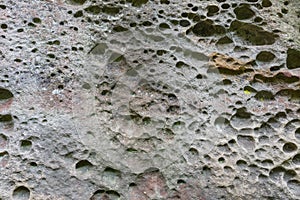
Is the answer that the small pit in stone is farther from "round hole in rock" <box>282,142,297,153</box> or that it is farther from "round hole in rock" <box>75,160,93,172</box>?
"round hole in rock" <box>282,142,297,153</box>

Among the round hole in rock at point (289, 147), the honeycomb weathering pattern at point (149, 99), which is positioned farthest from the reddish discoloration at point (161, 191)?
the round hole in rock at point (289, 147)

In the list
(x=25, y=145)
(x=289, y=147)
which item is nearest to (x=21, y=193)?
(x=25, y=145)

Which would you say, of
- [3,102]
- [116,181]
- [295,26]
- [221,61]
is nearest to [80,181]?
[116,181]

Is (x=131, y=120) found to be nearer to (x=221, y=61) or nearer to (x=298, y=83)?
(x=221, y=61)

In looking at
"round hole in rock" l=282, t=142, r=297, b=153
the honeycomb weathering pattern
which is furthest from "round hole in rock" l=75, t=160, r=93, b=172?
"round hole in rock" l=282, t=142, r=297, b=153

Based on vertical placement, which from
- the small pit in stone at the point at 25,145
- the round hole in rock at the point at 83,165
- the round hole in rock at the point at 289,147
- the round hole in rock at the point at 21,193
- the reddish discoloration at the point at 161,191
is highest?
the small pit in stone at the point at 25,145

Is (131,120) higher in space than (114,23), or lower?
lower

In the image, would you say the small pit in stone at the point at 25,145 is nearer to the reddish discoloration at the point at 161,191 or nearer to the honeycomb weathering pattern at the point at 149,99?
the honeycomb weathering pattern at the point at 149,99

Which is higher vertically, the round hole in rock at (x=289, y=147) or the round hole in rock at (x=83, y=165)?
the round hole in rock at (x=289, y=147)
